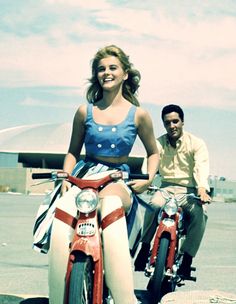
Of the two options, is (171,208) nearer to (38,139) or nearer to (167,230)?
(167,230)

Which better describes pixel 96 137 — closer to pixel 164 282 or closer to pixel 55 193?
pixel 55 193

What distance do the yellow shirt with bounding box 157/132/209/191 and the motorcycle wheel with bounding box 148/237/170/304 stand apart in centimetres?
89

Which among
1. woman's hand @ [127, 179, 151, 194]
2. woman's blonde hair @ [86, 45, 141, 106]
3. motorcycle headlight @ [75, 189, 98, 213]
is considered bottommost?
motorcycle headlight @ [75, 189, 98, 213]

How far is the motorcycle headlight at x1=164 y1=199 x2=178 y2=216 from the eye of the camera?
20.9 feet

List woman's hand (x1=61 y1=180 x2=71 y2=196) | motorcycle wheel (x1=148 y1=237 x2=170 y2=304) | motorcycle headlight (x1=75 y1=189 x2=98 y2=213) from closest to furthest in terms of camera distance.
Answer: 1. motorcycle headlight (x1=75 y1=189 x2=98 y2=213)
2. woman's hand (x1=61 y1=180 x2=71 y2=196)
3. motorcycle wheel (x1=148 y1=237 x2=170 y2=304)

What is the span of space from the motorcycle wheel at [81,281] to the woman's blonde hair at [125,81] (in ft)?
4.55

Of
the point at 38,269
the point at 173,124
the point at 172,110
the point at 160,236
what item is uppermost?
the point at 172,110

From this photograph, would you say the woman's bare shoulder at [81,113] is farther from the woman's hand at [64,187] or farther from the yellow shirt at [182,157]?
the yellow shirt at [182,157]

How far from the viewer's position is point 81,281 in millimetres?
4137

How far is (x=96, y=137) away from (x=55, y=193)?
47 cm

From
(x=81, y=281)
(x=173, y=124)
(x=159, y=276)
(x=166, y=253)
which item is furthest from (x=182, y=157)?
(x=81, y=281)

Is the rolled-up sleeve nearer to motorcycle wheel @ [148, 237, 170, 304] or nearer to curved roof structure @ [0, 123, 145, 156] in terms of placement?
motorcycle wheel @ [148, 237, 170, 304]

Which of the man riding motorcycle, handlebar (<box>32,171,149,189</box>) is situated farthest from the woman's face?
the man riding motorcycle

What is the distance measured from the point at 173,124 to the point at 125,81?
1647mm
